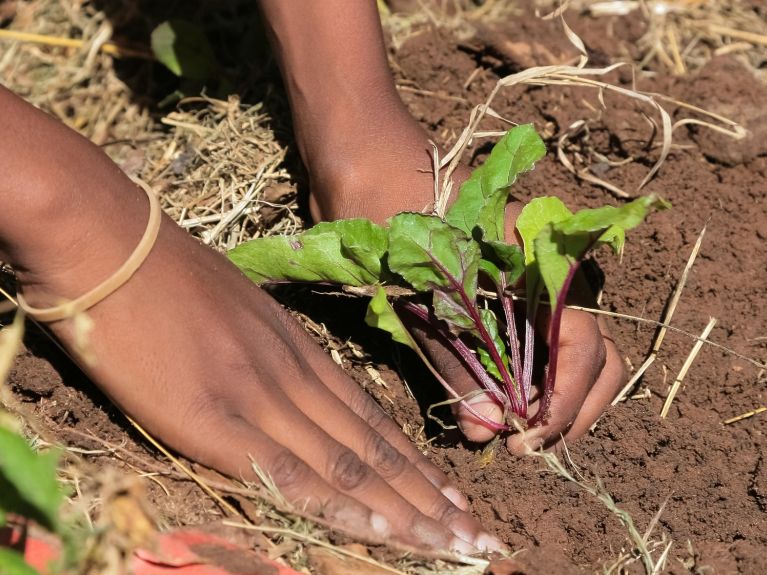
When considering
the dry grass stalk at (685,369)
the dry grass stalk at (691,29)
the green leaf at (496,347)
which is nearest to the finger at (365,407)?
the green leaf at (496,347)

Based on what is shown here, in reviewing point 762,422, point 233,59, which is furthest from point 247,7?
point 762,422

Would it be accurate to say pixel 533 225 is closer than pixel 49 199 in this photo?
No

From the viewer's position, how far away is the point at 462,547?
1485mm

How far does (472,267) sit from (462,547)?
1.58 feet

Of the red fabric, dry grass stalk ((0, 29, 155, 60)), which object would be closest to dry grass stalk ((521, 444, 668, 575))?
the red fabric

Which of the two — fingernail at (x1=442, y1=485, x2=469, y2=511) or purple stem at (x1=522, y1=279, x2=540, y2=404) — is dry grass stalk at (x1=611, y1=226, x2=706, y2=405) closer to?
purple stem at (x1=522, y1=279, x2=540, y2=404)

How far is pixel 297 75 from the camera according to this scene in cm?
196

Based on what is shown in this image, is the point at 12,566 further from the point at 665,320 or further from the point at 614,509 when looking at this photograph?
the point at 665,320

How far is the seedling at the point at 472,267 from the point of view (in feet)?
5.23

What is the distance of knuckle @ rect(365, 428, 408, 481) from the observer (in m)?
1.58

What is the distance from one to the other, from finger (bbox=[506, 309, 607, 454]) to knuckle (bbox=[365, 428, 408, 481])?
22cm

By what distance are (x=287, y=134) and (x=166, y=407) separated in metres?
0.87

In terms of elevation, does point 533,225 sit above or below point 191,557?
above

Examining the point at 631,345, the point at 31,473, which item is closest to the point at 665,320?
the point at 631,345
